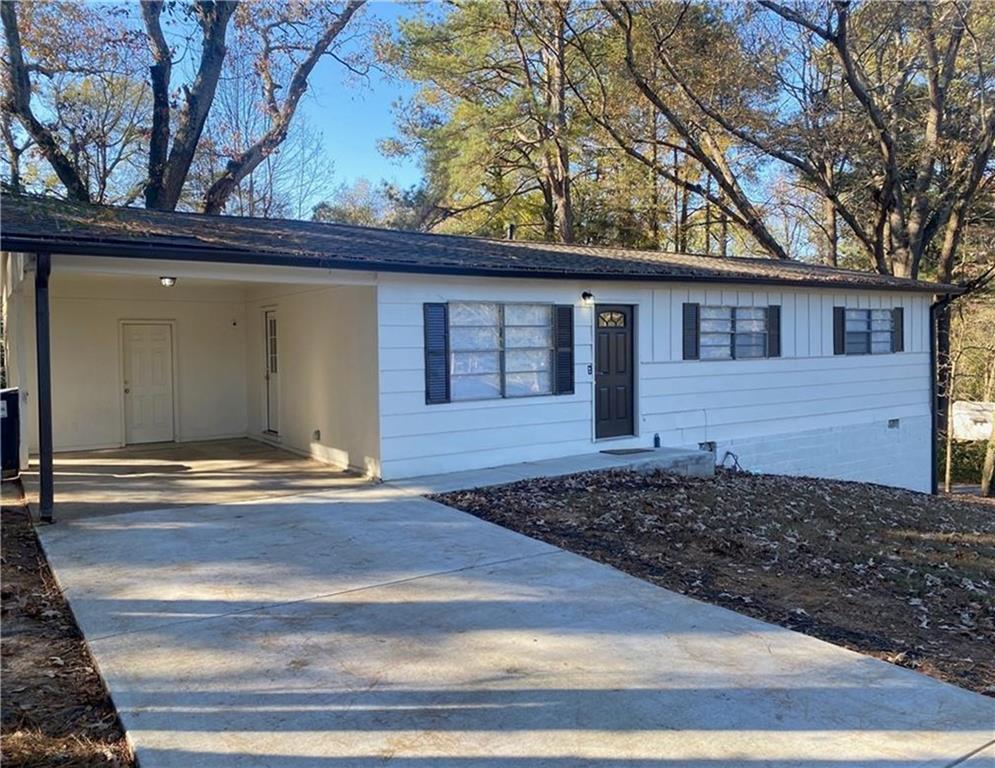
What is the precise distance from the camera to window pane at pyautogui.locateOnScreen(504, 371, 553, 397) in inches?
397

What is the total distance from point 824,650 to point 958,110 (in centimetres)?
1936

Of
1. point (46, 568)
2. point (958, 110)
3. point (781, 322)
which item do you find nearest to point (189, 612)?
point (46, 568)

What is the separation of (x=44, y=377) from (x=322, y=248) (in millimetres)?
3224

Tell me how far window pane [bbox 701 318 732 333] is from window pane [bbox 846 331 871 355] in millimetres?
3155

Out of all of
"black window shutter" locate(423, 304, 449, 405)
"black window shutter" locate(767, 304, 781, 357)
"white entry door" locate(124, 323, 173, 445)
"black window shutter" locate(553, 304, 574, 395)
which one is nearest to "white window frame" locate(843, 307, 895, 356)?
A: "black window shutter" locate(767, 304, 781, 357)

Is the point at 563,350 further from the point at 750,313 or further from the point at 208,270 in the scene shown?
the point at 208,270

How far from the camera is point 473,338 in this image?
9.72 meters

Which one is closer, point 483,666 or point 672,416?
point 483,666

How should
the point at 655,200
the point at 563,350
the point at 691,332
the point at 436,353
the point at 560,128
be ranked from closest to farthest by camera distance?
the point at 436,353 → the point at 563,350 → the point at 691,332 → the point at 560,128 → the point at 655,200

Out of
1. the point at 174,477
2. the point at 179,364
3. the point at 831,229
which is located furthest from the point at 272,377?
the point at 831,229

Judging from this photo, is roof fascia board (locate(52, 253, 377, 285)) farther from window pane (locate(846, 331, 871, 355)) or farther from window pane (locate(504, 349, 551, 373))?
window pane (locate(846, 331, 871, 355))

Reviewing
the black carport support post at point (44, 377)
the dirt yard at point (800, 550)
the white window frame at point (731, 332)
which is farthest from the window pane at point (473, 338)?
the black carport support post at point (44, 377)

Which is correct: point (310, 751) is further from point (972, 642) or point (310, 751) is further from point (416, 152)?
point (416, 152)

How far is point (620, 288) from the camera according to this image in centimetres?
1102
